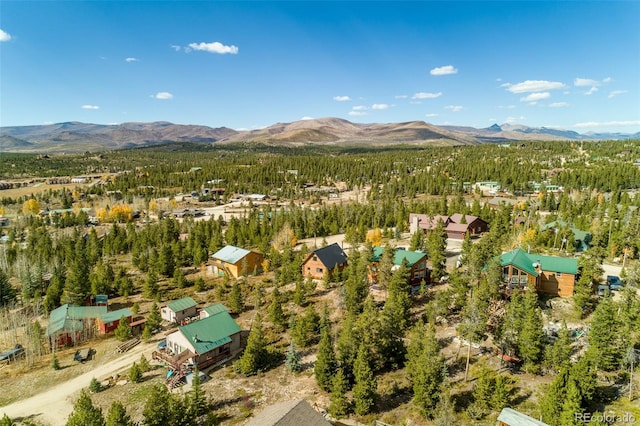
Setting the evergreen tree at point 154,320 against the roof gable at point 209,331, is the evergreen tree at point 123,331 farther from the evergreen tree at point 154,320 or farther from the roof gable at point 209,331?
the roof gable at point 209,331

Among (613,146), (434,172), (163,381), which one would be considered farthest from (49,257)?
(613,146)

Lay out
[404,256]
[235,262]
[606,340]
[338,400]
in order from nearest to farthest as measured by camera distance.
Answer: [338,400] → [606,340] → [404,256] → [235,262]

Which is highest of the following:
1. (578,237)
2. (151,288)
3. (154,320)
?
(578,237)

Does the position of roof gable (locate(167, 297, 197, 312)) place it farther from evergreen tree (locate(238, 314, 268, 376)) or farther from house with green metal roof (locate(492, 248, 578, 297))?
house with green metal roof (locate(492, 248, 578, 297))

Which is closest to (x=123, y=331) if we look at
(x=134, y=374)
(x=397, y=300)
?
(x=134, y=374)

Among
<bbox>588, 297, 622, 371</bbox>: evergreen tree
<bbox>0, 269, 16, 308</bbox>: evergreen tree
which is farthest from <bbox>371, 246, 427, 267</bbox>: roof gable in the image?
<bbox>0, 269, 16, 308</bbox>: evergreen tree

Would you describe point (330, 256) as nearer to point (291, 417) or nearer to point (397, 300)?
point (397, 300)

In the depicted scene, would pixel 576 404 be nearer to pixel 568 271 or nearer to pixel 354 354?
pixel 354 354
